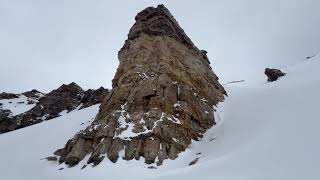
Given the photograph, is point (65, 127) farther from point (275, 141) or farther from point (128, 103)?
point (275, 141)

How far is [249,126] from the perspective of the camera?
100 feet

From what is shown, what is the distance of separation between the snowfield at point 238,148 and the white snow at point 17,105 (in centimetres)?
4182

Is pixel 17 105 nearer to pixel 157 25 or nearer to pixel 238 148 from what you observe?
pixel 157 25

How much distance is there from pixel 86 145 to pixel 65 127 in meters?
12.2

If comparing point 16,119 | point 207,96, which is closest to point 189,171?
point 207,96

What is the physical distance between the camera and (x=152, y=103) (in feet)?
111

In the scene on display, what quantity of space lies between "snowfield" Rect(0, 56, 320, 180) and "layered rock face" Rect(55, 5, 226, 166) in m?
1.14

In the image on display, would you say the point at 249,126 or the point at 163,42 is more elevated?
the point at 163,42

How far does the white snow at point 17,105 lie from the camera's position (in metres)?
84.1

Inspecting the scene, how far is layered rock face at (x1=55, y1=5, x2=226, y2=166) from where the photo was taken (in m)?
29.8

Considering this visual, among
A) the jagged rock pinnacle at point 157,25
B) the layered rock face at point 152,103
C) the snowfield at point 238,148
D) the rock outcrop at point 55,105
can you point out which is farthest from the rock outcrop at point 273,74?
the rock outcrop at point 55,105

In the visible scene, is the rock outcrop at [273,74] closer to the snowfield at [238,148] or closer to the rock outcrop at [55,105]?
the snowfield at [238,148]

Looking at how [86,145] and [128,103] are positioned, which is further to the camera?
[128,103]

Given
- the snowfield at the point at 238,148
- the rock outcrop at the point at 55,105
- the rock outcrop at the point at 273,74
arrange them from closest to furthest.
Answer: the snowfield at the point at 238,148 → the rock outcrop at the point at 273,74 → the rock outcrop at the point at 55,105
